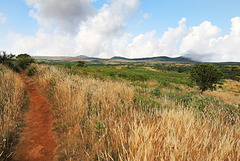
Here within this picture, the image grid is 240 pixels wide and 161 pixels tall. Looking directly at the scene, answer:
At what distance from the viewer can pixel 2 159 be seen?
1930mm

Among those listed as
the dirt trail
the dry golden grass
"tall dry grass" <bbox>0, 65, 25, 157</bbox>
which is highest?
"tall dry grass" <bbox>0, 65, 25, 157</bbox>

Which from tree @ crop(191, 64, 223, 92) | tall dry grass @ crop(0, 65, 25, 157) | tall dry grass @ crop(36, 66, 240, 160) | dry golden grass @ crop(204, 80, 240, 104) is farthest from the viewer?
dry golden grass @ crop(204, 80, 240, 104)

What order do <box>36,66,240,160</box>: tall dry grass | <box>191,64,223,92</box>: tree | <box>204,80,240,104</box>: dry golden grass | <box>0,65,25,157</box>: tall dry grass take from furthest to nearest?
<box>204,80,240,104</box>: dry golden grass < <box>191,64,223,92</box>: tree < <box>0,65,25,157</box>: tall dry grass < <box>36,66,240,160</box>: tall dry grass

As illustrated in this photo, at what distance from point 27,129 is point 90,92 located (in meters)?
2.01

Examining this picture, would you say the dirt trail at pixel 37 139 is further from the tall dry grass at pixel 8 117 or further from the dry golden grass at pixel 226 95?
the dry golden grass at pixel 226 95

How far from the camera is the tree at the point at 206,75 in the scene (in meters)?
14.5

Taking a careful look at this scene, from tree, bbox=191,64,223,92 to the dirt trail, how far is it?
1774cm

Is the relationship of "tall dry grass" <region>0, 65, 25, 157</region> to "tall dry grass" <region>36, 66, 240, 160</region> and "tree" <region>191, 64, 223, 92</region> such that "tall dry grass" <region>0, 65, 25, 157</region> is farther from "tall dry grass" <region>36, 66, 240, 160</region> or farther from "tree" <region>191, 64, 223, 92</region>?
"tree" <region>191, 64, 223, 92</region>

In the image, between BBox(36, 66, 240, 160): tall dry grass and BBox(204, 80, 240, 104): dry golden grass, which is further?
BBox(204, 80, 240, 104): dry golden grass

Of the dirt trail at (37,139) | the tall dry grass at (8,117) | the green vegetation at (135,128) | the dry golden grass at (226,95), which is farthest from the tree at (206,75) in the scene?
the tall dry grass at (8,117)

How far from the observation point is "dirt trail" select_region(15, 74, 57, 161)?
2.23 m

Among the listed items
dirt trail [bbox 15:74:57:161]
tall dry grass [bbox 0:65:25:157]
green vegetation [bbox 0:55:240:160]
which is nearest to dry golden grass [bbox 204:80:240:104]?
green vegetation [bbox 0:55:240:160]

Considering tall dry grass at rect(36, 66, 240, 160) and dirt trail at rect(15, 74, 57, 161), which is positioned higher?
tall dry grass at rect(36, 66, 240, 160)

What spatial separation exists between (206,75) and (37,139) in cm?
1833
